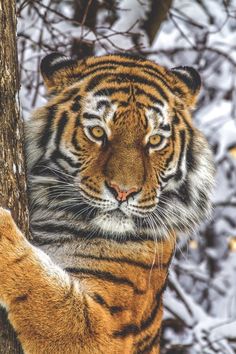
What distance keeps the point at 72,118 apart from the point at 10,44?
2.50ft

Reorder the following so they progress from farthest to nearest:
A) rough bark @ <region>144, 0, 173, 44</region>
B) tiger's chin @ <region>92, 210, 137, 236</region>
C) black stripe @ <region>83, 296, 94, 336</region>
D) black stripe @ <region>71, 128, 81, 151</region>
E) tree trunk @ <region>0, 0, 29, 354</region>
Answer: rough bark @ <region>144, 0, 173, 44</region> → black stripe @ <region>71, 128, 81, 151</region> → tiger's chin @ <region>92, 210, 137, 236</region> → black stripe @ <region>83, 296, 94, 336</region> → tree trunk @ <region>0, 0, 29, 354</region>

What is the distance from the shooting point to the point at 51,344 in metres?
2.93

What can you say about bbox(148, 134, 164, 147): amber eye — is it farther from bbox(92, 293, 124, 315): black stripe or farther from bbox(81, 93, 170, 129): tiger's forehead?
bbox(92, 293, 124, 315): black stripe

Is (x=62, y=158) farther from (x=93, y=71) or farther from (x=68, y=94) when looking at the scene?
(x=93, y=71)

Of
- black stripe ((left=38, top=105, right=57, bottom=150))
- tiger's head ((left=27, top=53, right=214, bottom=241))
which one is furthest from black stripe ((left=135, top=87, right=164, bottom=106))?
black stripe ((left=38, top=105, right=57, bottom=150))

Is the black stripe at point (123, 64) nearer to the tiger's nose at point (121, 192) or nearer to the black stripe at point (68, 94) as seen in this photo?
the black stripe at point (68, 94)

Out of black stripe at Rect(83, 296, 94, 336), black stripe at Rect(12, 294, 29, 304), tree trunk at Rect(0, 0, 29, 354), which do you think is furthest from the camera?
black stripe at Rect(83, 296, 94, 336)

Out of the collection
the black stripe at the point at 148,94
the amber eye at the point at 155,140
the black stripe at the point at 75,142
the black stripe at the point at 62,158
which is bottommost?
the black stripe at the point at 62,158

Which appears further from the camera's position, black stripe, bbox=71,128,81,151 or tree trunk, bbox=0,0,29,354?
black stripe, bbox=71,128,81,151

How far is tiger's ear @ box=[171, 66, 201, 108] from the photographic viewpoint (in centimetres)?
376

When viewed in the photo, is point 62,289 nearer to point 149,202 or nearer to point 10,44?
point 149,202

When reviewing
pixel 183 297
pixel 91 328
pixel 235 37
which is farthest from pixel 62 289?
pixel 235 37

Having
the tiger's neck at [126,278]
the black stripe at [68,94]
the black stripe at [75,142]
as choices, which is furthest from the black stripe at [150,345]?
the black stripe at [68,94]

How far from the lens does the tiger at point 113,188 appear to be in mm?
3152
